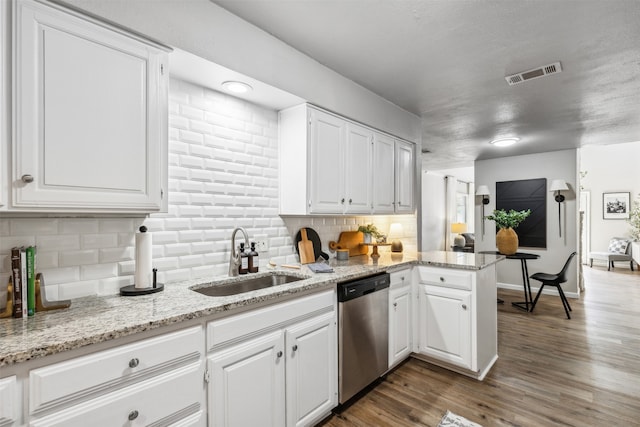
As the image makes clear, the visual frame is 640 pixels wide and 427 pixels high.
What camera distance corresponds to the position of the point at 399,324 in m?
2.73

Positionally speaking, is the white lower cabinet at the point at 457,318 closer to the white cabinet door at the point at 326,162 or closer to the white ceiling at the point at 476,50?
the white cabinet door at the point at 326,162

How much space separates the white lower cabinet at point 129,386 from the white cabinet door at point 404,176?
2.53 meters

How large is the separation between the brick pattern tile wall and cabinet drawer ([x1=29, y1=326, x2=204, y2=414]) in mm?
626

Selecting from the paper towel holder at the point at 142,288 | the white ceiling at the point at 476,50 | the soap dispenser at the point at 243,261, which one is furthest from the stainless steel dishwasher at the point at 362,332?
the white ceiling at the point at 476,50

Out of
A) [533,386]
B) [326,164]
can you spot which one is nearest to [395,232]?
[326,164]

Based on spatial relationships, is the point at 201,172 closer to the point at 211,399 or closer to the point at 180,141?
the point at 180,141

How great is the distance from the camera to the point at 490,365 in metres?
2.83

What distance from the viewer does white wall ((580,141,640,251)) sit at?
7.88m

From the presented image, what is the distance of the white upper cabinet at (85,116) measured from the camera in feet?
3.93

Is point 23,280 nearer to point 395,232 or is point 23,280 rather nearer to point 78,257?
point 78,257

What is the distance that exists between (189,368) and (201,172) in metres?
1.20

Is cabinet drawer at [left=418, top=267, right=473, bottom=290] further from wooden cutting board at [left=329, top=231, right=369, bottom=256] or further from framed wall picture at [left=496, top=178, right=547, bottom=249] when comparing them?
framed wall picture at [left=496, top=178, right=547, bottom=249]

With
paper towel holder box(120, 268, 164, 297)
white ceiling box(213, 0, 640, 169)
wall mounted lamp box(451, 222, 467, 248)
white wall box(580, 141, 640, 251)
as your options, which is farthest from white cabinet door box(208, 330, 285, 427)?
white wall box(580, 141, 640, 251)

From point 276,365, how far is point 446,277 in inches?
66.2
